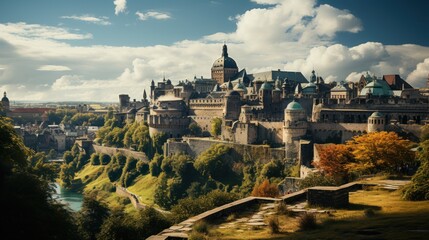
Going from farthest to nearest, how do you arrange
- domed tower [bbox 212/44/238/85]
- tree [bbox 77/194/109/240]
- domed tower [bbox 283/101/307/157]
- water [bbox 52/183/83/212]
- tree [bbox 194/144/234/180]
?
domed tower [bbox 212/44/238/85] → water [bbox 52/183/83/212] → tree [bbox 194/144/234/180] → domed tower [bbox 283/101/307/157] → tree [bbox 77/194/109/240]

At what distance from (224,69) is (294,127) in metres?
64.7

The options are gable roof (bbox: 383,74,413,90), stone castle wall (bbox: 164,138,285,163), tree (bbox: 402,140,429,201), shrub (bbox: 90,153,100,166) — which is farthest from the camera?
shrub (bbox: 90,153,100,166)

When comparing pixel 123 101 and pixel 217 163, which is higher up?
pixel 123 101

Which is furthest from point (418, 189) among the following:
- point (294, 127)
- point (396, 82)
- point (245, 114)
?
point (396, 82)

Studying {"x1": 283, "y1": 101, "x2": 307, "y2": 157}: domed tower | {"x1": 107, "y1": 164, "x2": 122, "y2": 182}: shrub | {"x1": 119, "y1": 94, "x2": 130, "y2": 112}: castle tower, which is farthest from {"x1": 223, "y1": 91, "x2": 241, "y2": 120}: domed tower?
{"x1": 119, "y1": 94, "x2": 130, "y2": 112}: castle tower

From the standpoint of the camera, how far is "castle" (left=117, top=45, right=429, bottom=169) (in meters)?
55.3

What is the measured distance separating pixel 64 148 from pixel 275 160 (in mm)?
83018

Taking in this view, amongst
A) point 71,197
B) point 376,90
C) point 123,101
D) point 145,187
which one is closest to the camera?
point 376,90

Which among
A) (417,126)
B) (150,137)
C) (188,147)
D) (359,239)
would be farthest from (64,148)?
(359,239)

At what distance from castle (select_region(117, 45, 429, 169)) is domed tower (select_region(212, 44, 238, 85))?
6726mm

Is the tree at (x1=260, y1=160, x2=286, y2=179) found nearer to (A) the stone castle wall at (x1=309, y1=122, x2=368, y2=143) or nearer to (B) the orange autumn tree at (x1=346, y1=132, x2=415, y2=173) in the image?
(A) the stone castle wall at (x1=309, y1=122, x2=368, y2=143)

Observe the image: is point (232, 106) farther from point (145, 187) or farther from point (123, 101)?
point (123, 101)

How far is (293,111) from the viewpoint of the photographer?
185 feet

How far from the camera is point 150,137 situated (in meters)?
84.5
